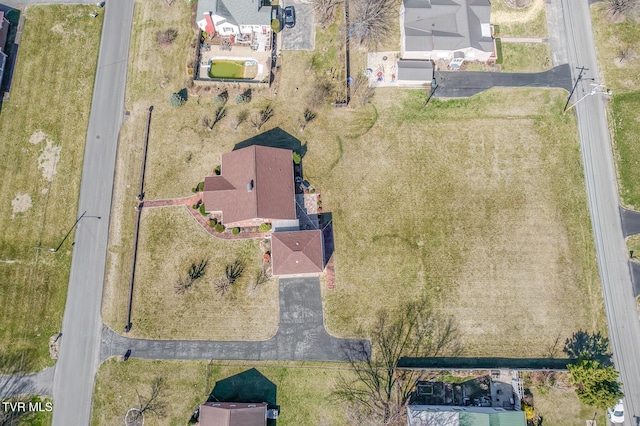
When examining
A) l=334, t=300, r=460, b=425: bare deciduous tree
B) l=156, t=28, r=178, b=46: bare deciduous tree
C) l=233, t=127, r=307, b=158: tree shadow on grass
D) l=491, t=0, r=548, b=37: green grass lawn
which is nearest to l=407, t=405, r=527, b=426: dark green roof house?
l=334, t=300, r=460, b=425: bare deciduous tree

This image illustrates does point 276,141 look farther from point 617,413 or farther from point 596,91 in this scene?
point 617,413

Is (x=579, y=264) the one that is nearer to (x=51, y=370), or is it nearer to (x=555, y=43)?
(x=555, y=43)

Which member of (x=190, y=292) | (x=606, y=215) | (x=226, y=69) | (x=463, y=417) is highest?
(x=226, y=69)

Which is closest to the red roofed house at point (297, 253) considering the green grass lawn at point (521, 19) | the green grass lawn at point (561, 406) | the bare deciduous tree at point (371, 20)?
the green grass lawn at point (561, 406)

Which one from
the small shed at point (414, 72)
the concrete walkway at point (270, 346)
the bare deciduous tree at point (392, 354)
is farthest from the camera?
the small shed at point (414, 72)

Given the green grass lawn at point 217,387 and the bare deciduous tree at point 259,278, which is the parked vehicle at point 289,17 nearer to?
the bare deciduous tree at point 259,278

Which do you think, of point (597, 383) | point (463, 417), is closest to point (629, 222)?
point (597, 383)

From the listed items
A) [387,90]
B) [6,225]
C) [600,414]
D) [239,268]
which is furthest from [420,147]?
[6,225]
